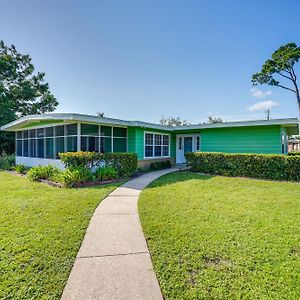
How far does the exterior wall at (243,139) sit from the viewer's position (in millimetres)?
12188

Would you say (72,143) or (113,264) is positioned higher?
(72,143)

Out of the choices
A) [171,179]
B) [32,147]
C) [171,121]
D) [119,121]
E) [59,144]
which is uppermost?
[171,121]

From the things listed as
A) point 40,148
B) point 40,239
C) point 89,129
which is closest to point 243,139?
point 89,129

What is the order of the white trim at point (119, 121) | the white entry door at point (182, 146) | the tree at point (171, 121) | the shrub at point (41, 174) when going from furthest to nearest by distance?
1. the tree at point (171, 121)
2. the white entry door at point (182, 146)
3. the white trim at point (119, 121)
4. the shrub at point (41, 174)

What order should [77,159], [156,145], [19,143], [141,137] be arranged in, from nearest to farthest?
1. [77,159]
2. [141,137]
3. [156,145]
4. [19,143]

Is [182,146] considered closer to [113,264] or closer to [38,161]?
[38,161]

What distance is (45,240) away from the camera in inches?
148

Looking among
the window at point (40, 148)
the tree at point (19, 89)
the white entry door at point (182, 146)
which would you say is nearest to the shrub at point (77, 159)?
the window at point (40, 148)

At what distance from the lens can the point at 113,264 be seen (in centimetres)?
309

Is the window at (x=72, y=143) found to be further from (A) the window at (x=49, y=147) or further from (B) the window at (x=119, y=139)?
(B) the window at (x=119, y=139)

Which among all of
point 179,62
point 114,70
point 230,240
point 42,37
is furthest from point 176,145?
point 230,240

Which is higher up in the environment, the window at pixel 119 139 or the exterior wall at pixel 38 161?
the window at pixel 119 139

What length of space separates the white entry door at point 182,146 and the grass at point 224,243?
9.25m

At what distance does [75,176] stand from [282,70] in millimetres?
25044
